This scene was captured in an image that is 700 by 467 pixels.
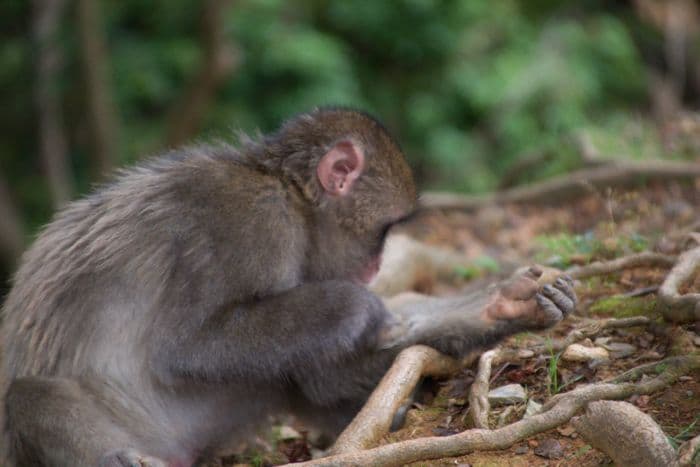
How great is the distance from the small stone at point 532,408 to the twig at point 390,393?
1.60 feet

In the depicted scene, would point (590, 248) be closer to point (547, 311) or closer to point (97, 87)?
point (547, 311)

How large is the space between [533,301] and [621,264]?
0.81 metres

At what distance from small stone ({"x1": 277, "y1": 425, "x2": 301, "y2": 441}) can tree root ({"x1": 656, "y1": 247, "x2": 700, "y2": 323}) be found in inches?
75.4

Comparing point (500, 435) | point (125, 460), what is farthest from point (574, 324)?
point (125, 460)

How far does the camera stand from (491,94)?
428 inches

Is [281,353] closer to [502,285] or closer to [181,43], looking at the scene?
[502,285]

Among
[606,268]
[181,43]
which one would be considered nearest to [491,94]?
[181,43]

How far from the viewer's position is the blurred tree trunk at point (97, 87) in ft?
31.1

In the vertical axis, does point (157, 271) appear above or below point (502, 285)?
above

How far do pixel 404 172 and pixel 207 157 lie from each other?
87 cm

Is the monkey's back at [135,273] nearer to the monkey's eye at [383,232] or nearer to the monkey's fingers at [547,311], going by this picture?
the monkey's eye at [383,232]

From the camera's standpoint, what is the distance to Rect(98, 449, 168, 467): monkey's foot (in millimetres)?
3420

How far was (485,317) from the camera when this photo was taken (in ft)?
13.1

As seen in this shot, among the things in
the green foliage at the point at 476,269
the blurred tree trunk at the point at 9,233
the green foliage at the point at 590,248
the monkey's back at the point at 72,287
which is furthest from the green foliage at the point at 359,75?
the monkey's back at the point at 72,287
